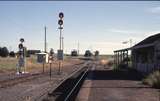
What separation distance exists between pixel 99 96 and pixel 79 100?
6.01ft

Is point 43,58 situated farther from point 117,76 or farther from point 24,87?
point 24,87

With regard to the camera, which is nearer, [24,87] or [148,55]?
Result: [24,87]

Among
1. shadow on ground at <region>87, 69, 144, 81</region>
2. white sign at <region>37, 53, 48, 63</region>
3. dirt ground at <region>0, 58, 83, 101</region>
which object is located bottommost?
dirt ground at <region>0, 58, 83, 101</region>

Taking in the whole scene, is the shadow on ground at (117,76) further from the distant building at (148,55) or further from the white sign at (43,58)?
the white sign at (43,58)

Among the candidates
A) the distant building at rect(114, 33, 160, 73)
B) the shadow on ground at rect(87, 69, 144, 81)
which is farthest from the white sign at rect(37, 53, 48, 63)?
the distant building at rect(114, 33, 160, 73)

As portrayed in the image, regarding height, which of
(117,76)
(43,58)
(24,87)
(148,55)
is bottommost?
(24,87)

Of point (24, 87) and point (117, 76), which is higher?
point (117, 76)

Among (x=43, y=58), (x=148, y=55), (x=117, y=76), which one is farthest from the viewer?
(x=148, y=55)

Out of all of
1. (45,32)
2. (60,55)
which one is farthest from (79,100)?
(45,32)

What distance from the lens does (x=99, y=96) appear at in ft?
59.6

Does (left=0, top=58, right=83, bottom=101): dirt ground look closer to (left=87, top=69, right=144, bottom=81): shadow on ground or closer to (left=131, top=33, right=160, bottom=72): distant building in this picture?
(left=87, top=69, right=144, bottom=81): shadow on ground

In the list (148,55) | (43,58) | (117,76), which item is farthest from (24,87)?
(148,55)

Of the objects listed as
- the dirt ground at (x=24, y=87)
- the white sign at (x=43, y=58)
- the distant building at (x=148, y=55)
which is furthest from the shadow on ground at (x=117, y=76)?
the white sign at (x=43, y=58)

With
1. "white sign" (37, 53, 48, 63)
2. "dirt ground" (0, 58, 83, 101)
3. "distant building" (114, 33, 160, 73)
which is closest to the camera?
"dirt ground" (0, 58, 83, 101)
